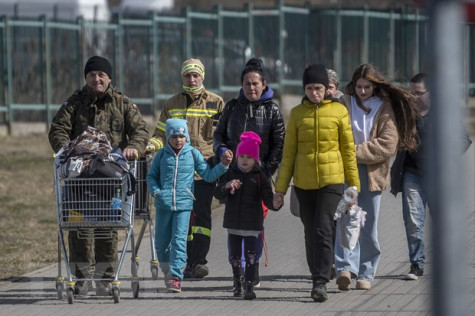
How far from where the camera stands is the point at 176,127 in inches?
316

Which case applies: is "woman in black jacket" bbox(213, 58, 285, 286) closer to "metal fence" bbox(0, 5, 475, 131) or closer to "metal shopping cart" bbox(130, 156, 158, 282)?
"metal shopping cart" bbox(130, 156, 158, 282)

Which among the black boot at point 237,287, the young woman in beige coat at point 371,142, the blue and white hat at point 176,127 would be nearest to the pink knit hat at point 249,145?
the blue and white hat at point 176,127

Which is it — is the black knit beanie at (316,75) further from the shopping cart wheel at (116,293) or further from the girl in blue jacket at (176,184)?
the shopping cart wheel at (116,293)

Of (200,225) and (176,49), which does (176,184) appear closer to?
(200,225)

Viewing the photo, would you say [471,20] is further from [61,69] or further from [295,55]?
[295,55]

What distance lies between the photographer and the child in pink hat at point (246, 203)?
7875mm

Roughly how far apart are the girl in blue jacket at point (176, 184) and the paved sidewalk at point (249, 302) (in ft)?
0.91

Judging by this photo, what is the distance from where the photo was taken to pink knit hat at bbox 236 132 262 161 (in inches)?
311

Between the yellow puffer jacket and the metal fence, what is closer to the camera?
the yellow puffer jacket

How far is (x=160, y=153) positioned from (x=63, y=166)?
81 centimetres

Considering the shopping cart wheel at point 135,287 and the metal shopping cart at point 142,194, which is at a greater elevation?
the metal shopping cart at point 142,194

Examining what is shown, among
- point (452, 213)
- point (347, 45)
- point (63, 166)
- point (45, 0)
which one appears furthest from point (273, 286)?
point (45, 0)

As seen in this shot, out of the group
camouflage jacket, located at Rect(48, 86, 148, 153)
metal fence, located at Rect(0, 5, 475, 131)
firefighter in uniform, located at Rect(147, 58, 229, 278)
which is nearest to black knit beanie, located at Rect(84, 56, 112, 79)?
camouflage jacket, located at Rect(48, 86, 148, 153)

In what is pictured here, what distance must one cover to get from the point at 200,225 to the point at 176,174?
98cm
